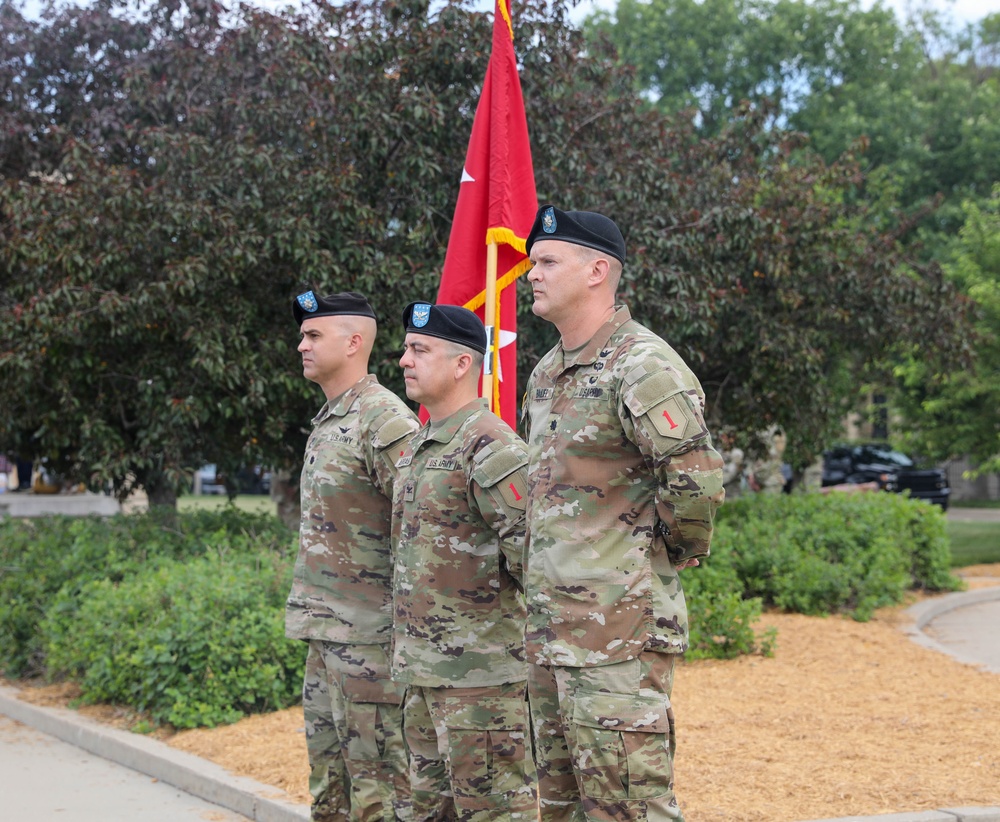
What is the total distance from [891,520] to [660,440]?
9312 millimetres

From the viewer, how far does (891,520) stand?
38.4 feet

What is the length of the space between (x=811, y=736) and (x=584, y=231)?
3942 millimetres

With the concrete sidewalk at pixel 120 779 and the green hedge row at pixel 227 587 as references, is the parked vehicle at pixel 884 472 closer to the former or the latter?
the green hedge row at pixel 227 587

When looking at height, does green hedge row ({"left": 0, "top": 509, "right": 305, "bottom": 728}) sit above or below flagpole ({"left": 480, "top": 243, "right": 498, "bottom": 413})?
below

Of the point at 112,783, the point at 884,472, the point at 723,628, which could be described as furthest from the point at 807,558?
the point at 884,472

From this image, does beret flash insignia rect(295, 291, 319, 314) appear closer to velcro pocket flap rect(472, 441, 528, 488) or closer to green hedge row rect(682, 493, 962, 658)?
velcro pocket flap rect(472, 441, 528, 488)

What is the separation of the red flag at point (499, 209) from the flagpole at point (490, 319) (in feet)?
0.38

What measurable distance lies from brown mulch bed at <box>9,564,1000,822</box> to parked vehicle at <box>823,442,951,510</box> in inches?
649

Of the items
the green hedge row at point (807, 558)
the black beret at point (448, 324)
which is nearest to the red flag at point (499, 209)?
the black beret at point (448, 324)

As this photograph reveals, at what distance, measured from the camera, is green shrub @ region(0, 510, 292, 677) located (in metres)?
8.74

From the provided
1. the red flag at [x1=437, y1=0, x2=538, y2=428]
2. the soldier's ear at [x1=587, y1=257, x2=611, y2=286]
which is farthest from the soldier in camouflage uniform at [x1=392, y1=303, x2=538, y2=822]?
the red flag at [x1=437, y1=0, x2=538, y2=428]

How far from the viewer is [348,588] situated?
4520 mm

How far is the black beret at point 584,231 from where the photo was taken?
354 cm

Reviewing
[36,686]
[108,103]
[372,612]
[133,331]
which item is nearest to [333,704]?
[372,612]
